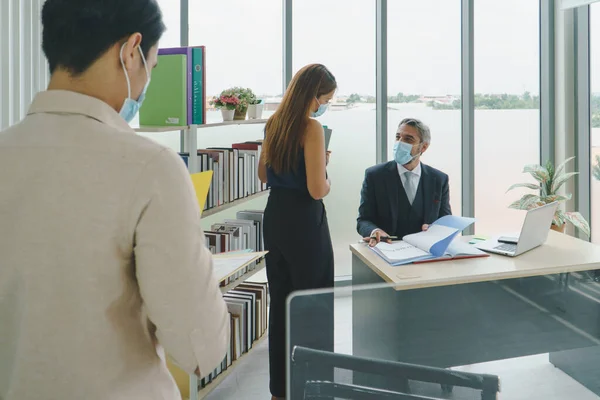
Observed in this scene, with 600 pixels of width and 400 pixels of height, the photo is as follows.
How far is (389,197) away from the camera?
3.02m

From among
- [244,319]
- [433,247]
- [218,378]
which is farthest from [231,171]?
[433,247]

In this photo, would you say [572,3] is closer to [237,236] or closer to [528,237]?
[528,237]

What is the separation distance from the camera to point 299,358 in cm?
116

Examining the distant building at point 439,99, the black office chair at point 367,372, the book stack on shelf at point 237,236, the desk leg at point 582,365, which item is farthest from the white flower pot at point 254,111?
the black office chair at point 367,372

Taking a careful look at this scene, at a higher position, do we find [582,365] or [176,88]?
[176,88]

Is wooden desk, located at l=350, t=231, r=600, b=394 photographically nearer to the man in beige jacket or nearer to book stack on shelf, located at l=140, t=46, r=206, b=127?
the man in beige jacket

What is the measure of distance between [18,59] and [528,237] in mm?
2446

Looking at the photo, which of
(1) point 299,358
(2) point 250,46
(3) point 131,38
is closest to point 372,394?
(1) point 299,358

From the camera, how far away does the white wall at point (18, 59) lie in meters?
2.47

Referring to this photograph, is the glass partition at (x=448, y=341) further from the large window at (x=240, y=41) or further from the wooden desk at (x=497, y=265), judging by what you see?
the large window at (x=240, y=41)

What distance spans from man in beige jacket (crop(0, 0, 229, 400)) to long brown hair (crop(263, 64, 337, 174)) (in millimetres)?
1687

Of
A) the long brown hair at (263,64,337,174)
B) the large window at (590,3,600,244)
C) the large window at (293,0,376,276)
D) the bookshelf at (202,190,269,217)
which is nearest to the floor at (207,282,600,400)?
the long brown hair at (263,64,337,174)

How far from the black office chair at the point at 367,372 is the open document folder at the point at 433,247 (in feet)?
4.32

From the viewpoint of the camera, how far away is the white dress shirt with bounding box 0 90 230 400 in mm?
826
